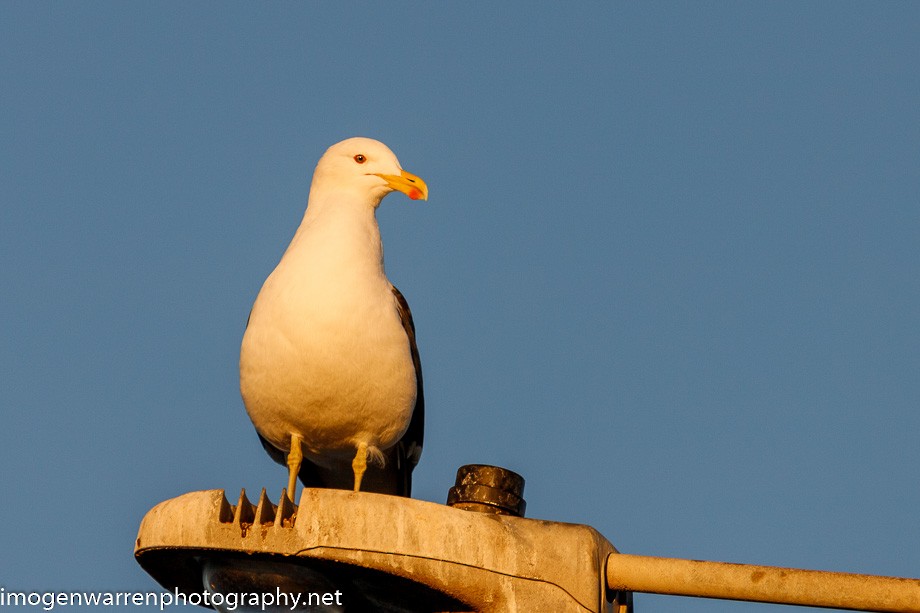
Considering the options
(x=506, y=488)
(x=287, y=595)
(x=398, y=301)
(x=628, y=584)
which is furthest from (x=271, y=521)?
(x=398, y=301)

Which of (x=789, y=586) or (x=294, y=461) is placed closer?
(x=789, y=586)

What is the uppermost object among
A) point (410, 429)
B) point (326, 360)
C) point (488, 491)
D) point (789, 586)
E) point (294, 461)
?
point (410, 429)

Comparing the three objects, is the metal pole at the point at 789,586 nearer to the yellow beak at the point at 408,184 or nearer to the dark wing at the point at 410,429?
the dark wing at the point at 410,429

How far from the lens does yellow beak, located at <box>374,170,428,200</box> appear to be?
12164 mm

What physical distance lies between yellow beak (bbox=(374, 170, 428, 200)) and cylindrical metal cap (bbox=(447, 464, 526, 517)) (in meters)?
3.75

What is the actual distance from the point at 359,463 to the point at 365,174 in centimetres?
248

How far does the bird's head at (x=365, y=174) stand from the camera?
1225cm

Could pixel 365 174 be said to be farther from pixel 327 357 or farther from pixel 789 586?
pixel 789 586

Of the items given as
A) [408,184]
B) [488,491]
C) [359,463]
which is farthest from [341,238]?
[488,491]

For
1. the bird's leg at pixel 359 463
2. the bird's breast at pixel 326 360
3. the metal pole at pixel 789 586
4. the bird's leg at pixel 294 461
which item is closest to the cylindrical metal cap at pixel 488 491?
the metal pole at pixel 789 586

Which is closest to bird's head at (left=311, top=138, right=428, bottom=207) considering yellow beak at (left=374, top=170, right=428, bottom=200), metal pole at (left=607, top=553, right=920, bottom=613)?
yellow beak at (left=374, top=170, right=428, bottom=200)

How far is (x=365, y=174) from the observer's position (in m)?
12.3

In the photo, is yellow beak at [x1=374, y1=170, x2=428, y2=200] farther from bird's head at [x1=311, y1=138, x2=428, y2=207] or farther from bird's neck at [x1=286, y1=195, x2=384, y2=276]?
bird's neck at [x1=286, y1=195, x2=384, y2=276]

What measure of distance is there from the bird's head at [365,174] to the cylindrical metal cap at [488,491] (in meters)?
3.75
